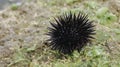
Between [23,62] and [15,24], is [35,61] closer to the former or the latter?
[23,62]

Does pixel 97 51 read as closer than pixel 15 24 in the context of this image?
Yes

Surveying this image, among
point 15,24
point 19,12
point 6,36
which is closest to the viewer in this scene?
point 6,36

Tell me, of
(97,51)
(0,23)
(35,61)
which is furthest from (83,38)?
(0,23)

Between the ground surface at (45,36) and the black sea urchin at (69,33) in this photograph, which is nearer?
the black sea urchin at (69,33)

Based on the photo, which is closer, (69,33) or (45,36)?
(69,33)
